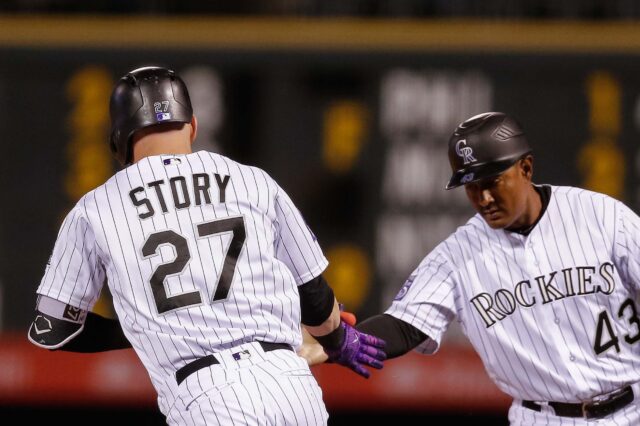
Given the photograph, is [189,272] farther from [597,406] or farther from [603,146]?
[603,146]

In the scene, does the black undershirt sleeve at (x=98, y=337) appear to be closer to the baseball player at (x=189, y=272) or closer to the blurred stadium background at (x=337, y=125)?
the baseball player at (x=189, y=272)

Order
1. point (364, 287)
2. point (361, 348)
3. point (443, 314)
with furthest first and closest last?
point (364, 287) → point (443, 314) → point (361, 348)

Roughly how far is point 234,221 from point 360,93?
3.68m

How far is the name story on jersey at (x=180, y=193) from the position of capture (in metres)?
3.28

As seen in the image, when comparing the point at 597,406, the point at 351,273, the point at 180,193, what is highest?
the point at 180,193

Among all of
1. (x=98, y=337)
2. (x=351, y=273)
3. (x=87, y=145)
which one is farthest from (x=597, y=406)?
(x=87, y=145)

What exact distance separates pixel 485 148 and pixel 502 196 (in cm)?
A: 16

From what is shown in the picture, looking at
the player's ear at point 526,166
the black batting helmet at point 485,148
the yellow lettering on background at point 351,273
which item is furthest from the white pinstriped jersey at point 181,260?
the yellow lettering on background at point 351,273

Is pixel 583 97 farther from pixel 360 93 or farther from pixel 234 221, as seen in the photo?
pixel 234 221

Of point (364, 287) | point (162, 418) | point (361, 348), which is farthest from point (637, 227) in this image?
point (162, 418)

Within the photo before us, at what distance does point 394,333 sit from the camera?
4195mm

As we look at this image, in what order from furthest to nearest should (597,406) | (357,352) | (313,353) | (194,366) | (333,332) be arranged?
(313,353), (597,406), (357,352), (333,332), (194,366)

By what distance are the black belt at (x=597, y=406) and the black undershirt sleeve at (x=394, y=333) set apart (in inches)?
19.4

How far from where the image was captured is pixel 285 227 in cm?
344
